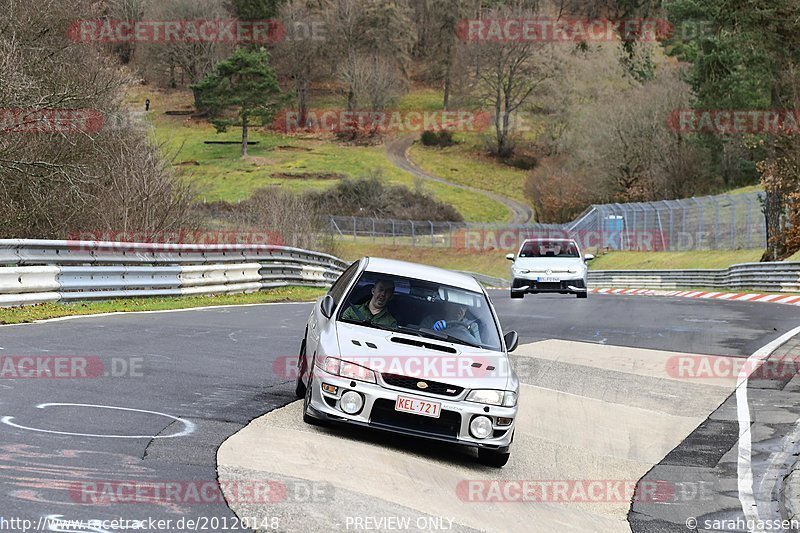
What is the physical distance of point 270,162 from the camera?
350 ft

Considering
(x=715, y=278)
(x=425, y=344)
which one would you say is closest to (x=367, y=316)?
(x=425, y=344)

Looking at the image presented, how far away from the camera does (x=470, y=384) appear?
8.43 metres

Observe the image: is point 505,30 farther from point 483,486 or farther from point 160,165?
point 483,486

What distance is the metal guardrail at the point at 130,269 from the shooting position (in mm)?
16391

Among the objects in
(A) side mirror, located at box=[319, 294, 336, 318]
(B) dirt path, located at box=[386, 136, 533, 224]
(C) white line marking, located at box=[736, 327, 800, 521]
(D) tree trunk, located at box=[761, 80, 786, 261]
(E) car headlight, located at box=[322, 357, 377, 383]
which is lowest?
(B) dirt path, located at box=[386, 136, 533, 224]

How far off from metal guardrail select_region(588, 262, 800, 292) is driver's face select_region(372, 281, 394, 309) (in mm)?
26080

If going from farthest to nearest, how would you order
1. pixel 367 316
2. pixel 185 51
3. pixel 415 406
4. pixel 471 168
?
pixel 185 51
pixel 471 168
pixel 367 316
pixel 415 406

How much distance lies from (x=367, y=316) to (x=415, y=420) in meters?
1.36

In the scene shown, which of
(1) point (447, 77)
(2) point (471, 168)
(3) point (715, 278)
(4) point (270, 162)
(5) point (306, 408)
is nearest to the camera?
(5) point (306, 408)

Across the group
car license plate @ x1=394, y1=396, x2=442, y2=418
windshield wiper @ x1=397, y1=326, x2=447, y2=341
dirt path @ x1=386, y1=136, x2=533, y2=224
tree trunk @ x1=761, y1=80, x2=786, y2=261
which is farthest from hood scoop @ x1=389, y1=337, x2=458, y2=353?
dirt path @ x1=386, y1=136, x2=533, y2=224

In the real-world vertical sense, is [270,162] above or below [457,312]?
below

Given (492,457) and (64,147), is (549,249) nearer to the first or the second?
(64,147)

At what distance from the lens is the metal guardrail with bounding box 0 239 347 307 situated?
16391 mm

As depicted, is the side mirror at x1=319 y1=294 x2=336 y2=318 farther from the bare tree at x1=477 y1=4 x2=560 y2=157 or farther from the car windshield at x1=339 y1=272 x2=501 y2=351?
the bare tree at x1=477 y1=4 x2=560 y2=157
